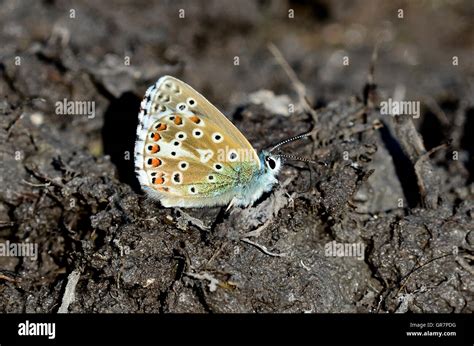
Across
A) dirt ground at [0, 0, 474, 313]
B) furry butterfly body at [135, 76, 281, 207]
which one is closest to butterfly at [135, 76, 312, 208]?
furry butterfly body at [135, 76, 281, 207]

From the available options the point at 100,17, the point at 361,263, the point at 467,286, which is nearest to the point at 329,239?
the point at 361,263

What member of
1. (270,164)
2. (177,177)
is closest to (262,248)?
(270,164)

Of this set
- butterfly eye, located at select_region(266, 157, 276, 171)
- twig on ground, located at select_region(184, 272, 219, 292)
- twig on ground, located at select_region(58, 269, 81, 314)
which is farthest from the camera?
butterfly eye, located at select_region(266, 157, 276, 171)

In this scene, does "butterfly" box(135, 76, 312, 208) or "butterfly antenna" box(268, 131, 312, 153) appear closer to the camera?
"butterfly" box(135, 76, 312, 208)

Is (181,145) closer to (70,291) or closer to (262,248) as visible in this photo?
(262,248)

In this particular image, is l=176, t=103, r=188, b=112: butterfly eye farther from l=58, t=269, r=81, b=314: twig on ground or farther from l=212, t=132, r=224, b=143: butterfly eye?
l=58, t=269, r=81, b=314: twig on ground

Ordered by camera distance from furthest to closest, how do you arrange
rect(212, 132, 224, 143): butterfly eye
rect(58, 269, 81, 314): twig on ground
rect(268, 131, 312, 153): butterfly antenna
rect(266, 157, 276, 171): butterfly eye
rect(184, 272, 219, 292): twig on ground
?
rect(268, 131, 312, 153): butterfly antenna, rect(266, 157, 276, 171): butterfly eye, rect(212, 132, 224, 143): butterfly eye, rect(58, 269, 81, 314): twig on ground, rect(184, 272, 219, 292): twig on ground
